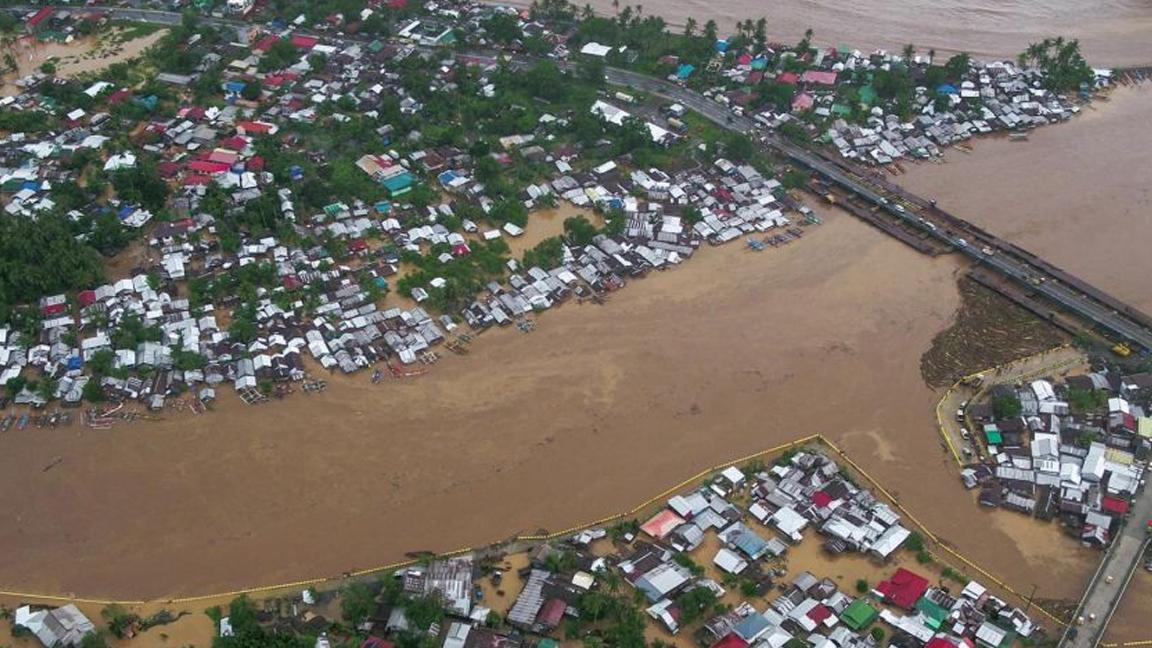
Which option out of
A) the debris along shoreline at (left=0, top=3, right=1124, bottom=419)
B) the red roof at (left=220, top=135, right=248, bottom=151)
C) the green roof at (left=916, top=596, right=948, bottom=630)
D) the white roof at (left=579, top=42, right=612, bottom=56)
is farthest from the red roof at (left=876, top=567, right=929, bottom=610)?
the white roof at (left=579, top=42, right=612, bottom=56)

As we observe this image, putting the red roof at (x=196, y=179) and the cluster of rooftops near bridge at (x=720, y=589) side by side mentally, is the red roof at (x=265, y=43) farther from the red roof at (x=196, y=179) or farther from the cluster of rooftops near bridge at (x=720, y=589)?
the cluster of rooftops near bridge at (x=720, y=589)

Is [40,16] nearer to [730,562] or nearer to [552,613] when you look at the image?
[552,613]

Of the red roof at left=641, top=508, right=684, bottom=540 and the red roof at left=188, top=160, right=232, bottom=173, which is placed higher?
the red roof at left=188, top=160, right=232, bottom=173

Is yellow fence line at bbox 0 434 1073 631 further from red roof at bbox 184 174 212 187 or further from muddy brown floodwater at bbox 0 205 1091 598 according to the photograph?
red roof at bbox 184 174 212 187

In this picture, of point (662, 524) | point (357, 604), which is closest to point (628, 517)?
point (662, 524)

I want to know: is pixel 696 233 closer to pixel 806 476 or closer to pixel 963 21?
pixel 806 476

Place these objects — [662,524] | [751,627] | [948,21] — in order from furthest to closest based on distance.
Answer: [948,21]
[662,524]
[751,627]
